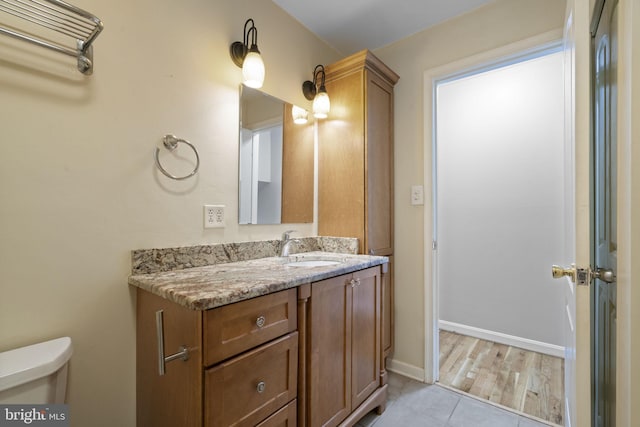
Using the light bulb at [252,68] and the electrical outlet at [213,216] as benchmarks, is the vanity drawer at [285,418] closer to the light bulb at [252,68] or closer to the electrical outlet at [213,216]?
the electrical outlet at [213,216]

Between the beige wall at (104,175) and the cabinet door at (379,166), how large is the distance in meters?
0.87

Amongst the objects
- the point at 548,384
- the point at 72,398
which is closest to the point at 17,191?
the point at 72,398

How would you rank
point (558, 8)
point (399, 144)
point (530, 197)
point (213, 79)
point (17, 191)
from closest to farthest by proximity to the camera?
point (17, 191) < point (213, 79) < point (558, 8) < point (399, 144) < point (530, 197)

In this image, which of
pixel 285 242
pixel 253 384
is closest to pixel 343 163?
pixel 285 242

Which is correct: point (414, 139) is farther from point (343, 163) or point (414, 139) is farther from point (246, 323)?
point (246, 323)

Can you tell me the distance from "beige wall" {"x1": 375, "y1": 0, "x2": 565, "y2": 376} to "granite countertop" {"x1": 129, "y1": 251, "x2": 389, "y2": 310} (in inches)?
24.7

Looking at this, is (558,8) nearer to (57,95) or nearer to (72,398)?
(57,95)

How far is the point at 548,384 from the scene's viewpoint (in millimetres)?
1934

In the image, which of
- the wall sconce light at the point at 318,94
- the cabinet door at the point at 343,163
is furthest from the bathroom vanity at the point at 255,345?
the wall sconce light at the point at 318,94

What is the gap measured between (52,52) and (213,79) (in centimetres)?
61

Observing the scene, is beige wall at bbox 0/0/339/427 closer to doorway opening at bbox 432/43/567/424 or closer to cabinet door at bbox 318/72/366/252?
cabinet door at bbox 318/72/366/252

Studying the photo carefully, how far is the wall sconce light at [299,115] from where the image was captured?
6.27 feet

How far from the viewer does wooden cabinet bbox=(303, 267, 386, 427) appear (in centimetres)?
121

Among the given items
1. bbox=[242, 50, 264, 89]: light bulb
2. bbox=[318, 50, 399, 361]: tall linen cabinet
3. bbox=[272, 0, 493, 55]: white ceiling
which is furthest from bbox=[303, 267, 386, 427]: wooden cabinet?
bbox=[272, 0, 493, 55]: white ceiling
